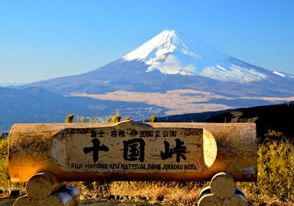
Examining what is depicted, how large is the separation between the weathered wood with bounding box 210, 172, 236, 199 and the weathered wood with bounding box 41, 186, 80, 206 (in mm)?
2181

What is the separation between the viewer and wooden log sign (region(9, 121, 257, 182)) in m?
7.30

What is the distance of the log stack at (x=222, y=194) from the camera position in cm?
700

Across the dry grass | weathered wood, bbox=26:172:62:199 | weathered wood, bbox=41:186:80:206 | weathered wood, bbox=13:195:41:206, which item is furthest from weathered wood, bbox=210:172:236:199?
the dry grass

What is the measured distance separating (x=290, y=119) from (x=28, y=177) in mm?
8031

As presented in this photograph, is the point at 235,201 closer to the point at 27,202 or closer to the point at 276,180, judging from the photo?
the point at 27,202

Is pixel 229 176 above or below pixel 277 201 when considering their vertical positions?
above

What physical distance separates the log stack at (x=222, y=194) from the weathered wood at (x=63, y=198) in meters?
2.00

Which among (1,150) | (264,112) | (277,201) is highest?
(264,112)

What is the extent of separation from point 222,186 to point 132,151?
54.8 inches

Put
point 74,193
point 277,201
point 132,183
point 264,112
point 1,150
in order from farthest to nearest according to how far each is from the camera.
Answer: point 264,112, point 1,150, point 132,183, point 277,201, point 74,193

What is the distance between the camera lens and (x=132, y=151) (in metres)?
7.37

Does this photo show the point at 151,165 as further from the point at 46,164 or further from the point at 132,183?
the point at 132,183

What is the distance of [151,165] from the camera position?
290 inches

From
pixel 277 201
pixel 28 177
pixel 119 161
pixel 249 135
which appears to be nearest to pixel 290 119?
pixel 277 201
